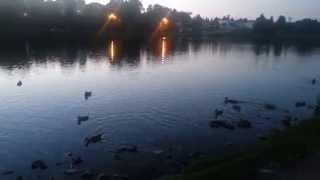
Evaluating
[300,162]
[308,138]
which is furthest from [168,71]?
[300,162]

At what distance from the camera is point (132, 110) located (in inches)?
1658

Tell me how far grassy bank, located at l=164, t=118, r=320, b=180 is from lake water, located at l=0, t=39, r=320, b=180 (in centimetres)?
268

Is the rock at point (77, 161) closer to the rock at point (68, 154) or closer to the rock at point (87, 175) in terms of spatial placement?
the rock at point (68, 154)

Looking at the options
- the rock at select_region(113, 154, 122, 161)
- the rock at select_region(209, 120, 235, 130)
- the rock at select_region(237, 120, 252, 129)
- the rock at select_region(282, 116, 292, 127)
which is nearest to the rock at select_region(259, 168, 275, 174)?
the rock at select_region(113, 154, 122, 161)

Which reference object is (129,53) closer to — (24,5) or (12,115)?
(24,5)

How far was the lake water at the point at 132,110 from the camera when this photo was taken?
28.7m

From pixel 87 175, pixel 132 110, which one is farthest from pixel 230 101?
pixel 87 175

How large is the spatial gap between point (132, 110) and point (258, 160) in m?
19.5

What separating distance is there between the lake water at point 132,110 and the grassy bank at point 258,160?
8.80 ft

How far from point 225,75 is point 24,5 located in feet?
303

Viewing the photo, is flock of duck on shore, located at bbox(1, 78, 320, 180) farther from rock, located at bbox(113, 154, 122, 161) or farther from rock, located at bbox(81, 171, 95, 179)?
rock, located at bbox(113, 154, 122, 161)

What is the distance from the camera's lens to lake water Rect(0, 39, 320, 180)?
2872 cm

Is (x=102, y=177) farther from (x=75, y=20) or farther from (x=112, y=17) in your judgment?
(x=112, y=17)

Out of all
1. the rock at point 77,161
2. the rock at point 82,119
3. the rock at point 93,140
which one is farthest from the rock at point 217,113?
the rock at point 77,161
